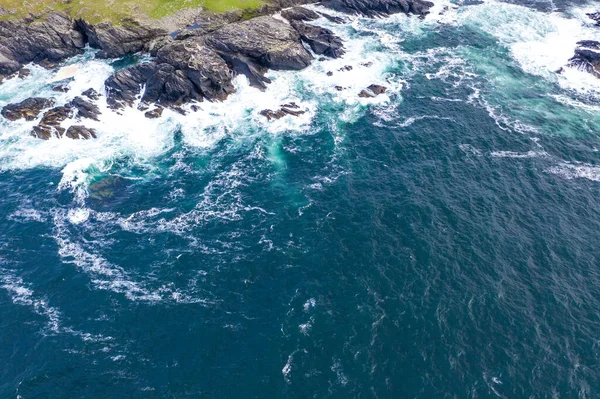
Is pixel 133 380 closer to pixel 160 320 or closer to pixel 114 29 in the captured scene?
pixel 160 320

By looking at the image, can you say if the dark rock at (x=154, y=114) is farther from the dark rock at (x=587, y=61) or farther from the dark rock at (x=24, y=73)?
the dark rock at (x=587, y=61)

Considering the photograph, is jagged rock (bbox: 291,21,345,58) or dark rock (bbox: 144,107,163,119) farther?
jagged rock (bbox: 291,21,345,58)

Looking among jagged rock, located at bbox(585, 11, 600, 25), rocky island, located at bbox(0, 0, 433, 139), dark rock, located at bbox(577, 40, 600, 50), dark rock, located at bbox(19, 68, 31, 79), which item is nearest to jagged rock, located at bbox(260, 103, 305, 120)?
rocky island, located at bbox(0, 0, 433, 139)

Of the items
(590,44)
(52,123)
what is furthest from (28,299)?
(590,44)

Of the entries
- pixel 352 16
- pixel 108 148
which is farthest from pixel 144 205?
pixel 352 16

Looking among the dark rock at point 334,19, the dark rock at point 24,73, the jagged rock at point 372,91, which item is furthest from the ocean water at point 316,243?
the dark rock at point 334,19

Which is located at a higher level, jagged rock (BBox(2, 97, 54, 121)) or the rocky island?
the rocky island

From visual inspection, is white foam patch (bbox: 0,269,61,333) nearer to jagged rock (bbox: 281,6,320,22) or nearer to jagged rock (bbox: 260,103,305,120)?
jagged rock (bbox: 260,103,305,120)
